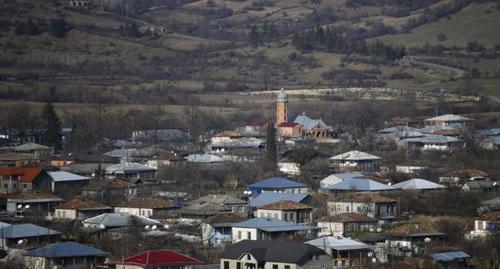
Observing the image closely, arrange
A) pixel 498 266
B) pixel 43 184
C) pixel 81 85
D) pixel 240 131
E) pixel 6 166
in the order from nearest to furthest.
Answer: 1. pixel 498 266
2. pixel 43 184
3. pixel 6 166
4. pixel 240 131
5. pixel 81 85

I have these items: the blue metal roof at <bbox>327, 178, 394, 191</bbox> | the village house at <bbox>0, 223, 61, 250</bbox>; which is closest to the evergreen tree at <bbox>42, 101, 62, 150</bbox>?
the blue metal roof at <bbox>327, 178, 394, 191</bbox>

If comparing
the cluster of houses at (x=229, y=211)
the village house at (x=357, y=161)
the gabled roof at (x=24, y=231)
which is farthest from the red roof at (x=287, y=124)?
the gabled roof at (x=24, y=231)

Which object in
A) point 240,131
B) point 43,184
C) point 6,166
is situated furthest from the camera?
point 240,131

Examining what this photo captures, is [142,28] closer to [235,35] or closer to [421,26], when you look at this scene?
[235,35]

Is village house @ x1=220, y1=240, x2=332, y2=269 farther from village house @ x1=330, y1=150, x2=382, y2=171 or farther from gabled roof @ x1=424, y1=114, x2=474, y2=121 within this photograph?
gabled roof @ x1=424, y1=114, x2=474, y2=121

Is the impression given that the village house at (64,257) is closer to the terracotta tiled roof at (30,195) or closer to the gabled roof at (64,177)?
the terracotta tiled roof at (30,195)

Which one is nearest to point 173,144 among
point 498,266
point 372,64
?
point 372,64

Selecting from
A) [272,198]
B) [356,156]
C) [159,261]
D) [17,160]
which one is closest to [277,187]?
[272,198]
